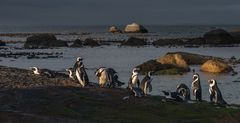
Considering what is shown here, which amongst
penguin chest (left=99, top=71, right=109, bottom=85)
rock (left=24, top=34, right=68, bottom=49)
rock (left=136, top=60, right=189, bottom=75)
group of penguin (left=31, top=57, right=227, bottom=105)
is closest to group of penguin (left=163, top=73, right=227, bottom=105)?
group of penguin (left=31, top=57, right=227, bottom=105)

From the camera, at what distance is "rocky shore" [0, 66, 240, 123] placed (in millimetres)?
17547

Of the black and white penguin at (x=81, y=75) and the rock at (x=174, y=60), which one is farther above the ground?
the black and white penguin at (x=81, y=75)

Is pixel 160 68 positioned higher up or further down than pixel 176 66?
further down

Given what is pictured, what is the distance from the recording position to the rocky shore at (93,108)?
57.6 feet

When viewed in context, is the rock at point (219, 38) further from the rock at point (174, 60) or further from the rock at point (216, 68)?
the rock at point (216, 68)

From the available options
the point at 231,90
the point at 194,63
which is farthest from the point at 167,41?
the point at 231,90


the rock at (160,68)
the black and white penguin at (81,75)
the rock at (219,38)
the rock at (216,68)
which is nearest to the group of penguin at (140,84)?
the black and white penguin at (81,75)

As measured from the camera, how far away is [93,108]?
19125 millimetres

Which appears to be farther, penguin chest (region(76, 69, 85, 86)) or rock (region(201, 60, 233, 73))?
rock (region(201, 60, 233, 73))

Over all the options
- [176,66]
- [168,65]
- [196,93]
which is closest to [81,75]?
[196,93]

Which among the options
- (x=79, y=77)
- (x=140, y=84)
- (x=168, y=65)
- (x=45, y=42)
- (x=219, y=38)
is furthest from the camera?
(x=219, y=38)

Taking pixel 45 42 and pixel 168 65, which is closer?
pixel 168 65

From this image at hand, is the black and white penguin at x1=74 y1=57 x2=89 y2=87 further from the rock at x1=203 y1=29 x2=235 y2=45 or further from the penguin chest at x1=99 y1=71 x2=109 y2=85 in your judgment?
the rock at x1=203 y1=29 x2=235 y2=45

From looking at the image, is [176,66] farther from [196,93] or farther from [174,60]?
[196,93]
